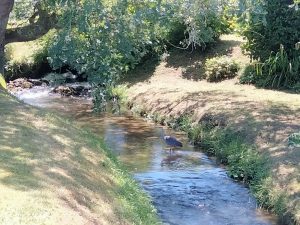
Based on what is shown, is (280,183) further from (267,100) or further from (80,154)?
(267,100)

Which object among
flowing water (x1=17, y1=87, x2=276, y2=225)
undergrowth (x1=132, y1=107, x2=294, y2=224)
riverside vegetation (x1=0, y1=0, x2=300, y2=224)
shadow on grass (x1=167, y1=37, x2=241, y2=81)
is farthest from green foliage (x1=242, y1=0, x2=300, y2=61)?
flowing water (x1=17, y1=87, x2=276, y2=225)

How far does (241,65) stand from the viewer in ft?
67.4

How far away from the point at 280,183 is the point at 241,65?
1109 cm

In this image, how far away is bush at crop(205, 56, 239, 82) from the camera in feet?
67.4

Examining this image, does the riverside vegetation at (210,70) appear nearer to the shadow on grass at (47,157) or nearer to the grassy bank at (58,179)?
the grassy bank at (58,179)

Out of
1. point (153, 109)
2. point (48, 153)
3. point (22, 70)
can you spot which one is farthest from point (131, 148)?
point (22, 70)

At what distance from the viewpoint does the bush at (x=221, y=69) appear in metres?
20.5

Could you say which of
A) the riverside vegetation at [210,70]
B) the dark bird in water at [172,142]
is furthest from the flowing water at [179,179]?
the riverside vegetation at [210,70]

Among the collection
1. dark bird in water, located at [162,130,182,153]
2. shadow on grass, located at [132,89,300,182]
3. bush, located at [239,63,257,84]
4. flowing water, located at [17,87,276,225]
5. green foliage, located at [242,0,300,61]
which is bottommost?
flowing water, located at [17,87,276,225]

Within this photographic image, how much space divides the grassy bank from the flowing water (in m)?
0.84

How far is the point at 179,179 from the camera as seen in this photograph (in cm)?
1169

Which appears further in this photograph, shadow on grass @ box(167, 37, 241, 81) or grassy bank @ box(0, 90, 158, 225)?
shadow on grass @ box(167, 37, 241, 81)

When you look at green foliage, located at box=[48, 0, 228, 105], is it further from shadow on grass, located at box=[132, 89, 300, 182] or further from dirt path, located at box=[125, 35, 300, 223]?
dirt path, located at box=[125, 35, 300, 223]

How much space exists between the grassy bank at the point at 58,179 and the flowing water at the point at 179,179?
0.84 meters
